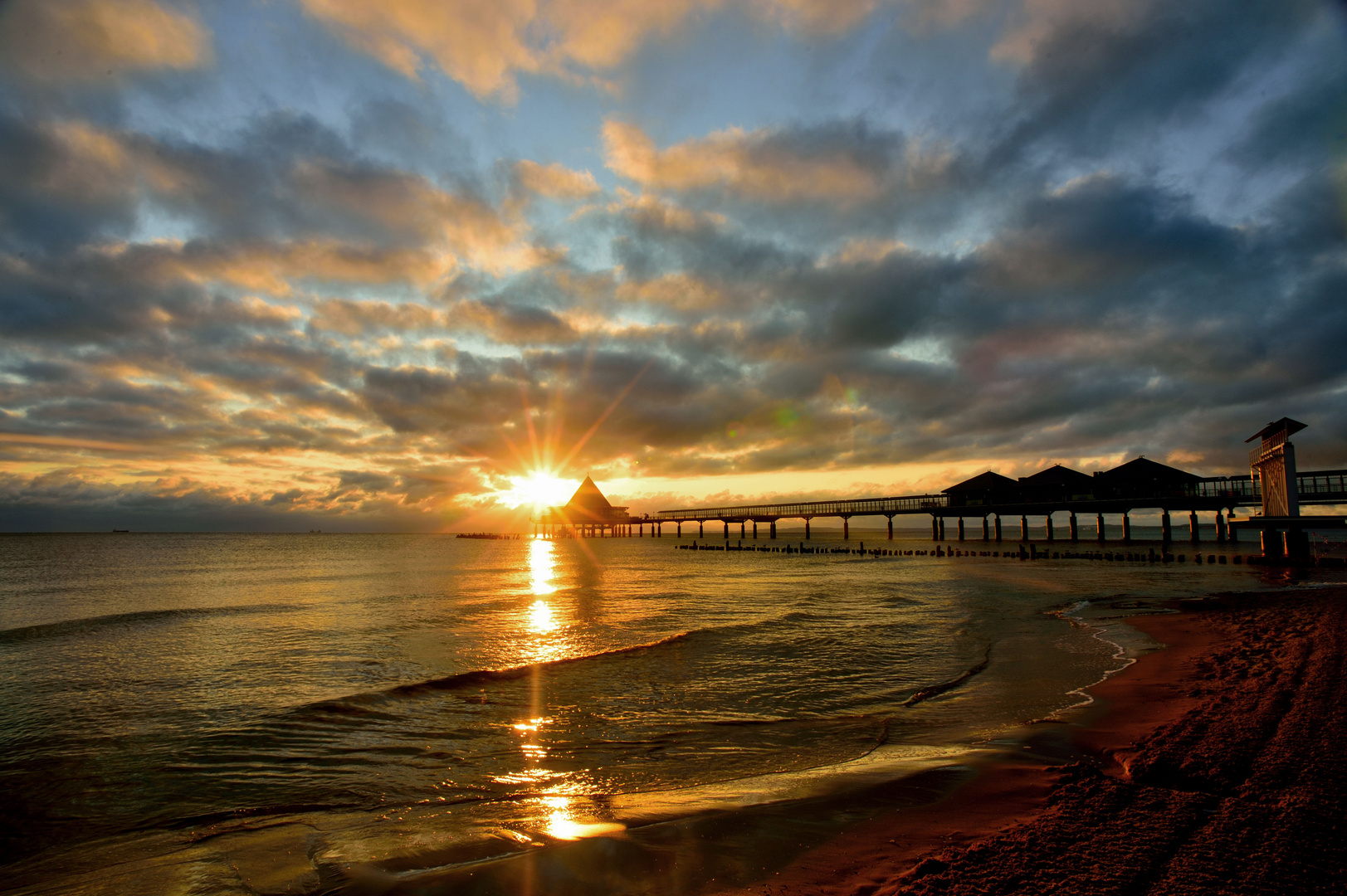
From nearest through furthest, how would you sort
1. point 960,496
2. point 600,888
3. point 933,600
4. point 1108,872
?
point 1108,872 < point 600,888 < point 933,600 < point 960,496

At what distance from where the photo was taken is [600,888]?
4.39 meters

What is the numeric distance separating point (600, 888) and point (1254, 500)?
244 feet

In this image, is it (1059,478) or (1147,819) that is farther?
(1059,478)

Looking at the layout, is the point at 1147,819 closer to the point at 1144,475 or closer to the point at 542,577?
the point at 542,577

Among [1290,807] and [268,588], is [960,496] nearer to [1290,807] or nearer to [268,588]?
[268,588]

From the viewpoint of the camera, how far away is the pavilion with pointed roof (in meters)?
157

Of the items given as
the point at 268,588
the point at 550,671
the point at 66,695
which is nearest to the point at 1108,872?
the point at 550,671

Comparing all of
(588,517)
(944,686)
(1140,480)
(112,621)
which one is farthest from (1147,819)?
(588,517)

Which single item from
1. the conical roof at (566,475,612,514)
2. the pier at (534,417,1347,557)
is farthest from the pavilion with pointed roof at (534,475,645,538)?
the pier at (534,417,1347,557)

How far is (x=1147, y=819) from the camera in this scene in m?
4.68

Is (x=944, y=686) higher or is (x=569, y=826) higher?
Answer: (x=569, y=826)

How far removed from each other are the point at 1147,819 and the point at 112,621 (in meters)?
29.2

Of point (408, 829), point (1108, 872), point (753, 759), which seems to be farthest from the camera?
point (753, 759)

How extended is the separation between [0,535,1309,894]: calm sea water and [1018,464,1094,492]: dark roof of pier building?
50730 mm
